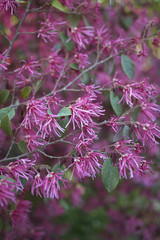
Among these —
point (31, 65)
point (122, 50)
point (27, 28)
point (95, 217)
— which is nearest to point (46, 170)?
point (31, 65)

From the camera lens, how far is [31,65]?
972mm

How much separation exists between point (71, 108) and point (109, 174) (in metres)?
0.21

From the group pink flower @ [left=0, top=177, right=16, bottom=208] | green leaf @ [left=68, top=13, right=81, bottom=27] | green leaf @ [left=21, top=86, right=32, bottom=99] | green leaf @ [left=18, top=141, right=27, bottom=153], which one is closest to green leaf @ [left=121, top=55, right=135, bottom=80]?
green leaf @ [left=68, top=13, right=81, bottom=27]

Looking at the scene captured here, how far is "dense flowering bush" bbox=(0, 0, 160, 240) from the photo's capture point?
0.78m

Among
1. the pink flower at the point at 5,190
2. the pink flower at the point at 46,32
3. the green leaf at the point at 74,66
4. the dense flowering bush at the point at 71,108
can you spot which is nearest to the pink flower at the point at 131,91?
the dense flowering bush at the point at 71,108

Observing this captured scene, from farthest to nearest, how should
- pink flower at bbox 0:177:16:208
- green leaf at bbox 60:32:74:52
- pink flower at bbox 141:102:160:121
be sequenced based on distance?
green leaf at bbox 60:32:74:52, pink flower at bbox 141:102:160:121, pink flower at bbox 0:177:16:208

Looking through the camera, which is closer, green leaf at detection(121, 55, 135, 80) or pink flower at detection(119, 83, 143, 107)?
pink flower at detection(119, 83, 143, 107)

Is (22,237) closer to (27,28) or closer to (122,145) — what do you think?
(122,145)

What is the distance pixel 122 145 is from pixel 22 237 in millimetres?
793

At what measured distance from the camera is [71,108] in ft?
2.60

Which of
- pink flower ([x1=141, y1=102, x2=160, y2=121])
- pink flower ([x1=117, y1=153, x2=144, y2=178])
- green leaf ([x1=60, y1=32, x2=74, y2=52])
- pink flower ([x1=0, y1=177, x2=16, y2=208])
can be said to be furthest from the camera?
green leaf ([x1=60, y1=32, x2=74, y2=52])

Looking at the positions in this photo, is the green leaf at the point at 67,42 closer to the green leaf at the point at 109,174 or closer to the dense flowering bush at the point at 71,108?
the dense flowering bush at the point at 71,108

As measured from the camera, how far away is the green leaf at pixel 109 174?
0.79 metres

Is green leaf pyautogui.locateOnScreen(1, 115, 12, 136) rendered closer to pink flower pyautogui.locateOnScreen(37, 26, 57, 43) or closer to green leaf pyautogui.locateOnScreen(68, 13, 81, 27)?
pink flower pyautogui.locateOnScreen(37, 26, 57, 43)
